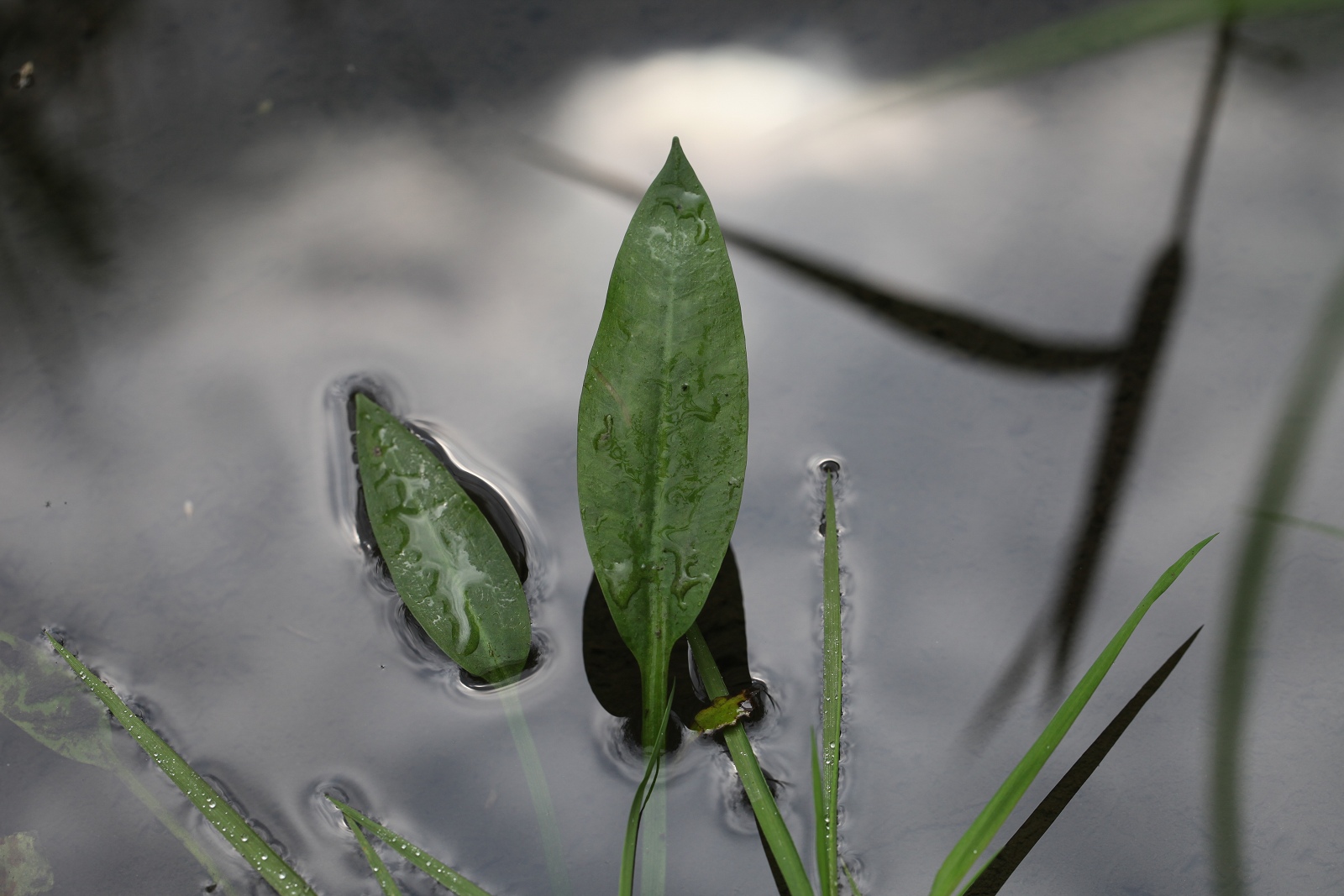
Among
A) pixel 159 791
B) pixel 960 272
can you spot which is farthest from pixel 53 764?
pixel 960 272

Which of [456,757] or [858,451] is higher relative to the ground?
[858,451]

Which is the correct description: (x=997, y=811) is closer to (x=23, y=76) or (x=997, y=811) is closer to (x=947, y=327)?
(x=947, y=327)

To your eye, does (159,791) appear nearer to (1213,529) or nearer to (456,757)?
(456,757)

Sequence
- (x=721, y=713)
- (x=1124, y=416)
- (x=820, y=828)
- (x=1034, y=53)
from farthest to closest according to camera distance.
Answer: (x=1034, y=53), (x=1124, y=416), (x=721, y=713), (x=820, y=828)

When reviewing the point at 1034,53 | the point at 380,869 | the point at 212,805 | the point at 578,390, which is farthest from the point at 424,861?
the point at 1034,53

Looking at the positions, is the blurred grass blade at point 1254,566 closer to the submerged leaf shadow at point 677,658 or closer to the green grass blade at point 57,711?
the submerged leaf shadow at point 677,658

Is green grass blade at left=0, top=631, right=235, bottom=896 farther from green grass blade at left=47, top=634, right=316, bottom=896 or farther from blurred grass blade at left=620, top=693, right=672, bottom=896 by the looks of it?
blurred grass blade at left=620, top=693, right=672, bottom=896

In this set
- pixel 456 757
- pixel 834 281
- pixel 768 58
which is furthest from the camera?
→ pixel 768 58
